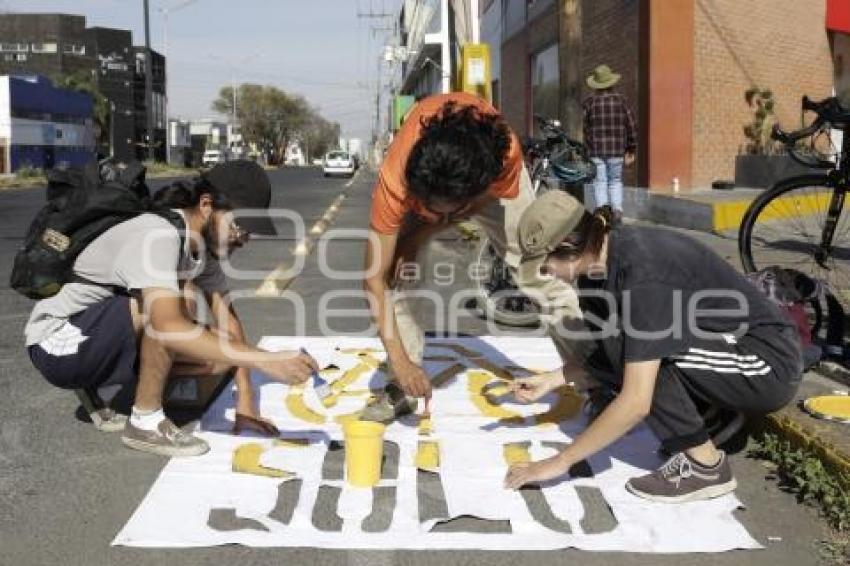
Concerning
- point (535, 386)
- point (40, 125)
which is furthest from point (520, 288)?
point (40, 125)

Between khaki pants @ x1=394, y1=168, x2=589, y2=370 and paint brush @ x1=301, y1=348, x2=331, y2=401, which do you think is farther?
paint brush @ x1=301, y1=348, x2=331, y2=401

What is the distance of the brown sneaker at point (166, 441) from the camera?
3977mm

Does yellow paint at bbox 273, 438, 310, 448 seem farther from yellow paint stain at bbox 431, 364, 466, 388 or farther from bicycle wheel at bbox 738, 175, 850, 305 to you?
bicycle wheel at bbox 738, 175, 850, 305

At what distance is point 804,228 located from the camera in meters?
6.38

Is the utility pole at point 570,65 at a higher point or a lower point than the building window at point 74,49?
lower

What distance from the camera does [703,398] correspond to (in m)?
3.56

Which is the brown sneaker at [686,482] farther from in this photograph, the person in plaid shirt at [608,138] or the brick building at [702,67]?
the brick building at [702,67]

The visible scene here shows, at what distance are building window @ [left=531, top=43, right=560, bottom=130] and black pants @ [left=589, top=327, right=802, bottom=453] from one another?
1850cm

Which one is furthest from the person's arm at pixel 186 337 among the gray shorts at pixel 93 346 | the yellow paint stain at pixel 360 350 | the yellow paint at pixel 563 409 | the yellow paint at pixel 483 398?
the yellow paint stain at pixel 360 350

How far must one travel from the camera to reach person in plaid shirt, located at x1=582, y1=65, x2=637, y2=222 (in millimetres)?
9969

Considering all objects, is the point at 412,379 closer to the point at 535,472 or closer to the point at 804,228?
the point at 535,472

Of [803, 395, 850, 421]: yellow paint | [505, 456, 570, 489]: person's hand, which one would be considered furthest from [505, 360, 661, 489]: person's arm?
[803, 395, 850, 421]: yellow paint

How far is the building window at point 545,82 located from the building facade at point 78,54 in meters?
82.5

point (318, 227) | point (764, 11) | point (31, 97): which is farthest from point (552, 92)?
point (31, 97)
